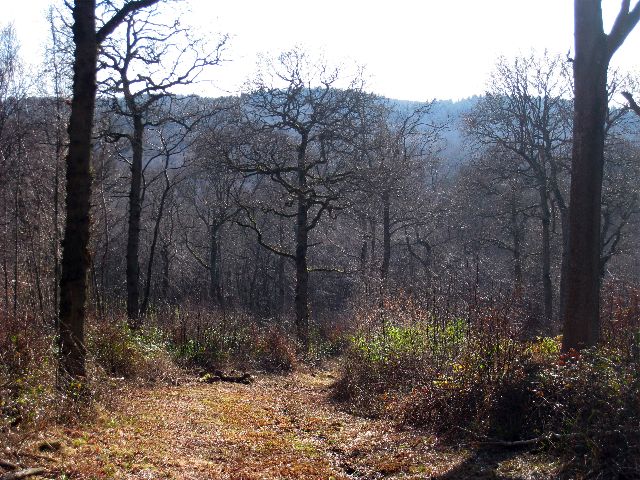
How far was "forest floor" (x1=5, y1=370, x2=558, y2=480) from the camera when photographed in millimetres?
5656

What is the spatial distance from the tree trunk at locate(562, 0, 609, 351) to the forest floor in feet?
7.72

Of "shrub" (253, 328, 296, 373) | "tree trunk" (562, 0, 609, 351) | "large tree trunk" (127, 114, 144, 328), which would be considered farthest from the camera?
"large tree trunk" (127, 114, 144, 328)

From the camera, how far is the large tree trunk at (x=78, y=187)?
26.1 ft

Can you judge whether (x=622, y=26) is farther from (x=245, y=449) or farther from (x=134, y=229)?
(x=134, y=229)

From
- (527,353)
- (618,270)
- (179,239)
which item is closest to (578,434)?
(527,353)

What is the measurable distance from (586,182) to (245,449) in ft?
17.1

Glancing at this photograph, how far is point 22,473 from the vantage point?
4.81 meters

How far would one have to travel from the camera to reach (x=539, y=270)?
32.5m

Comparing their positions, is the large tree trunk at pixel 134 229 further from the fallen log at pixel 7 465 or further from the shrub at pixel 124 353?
Answer: the fallen log at pixel 7 465

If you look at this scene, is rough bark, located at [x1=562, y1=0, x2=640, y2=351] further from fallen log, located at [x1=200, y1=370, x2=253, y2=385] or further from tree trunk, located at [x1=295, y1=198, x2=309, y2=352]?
tree trunk, located at [x1=295, y1=198, x2=309, y2=352]

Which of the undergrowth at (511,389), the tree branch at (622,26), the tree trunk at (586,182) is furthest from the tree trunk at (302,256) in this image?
the tree branch at (622,26)

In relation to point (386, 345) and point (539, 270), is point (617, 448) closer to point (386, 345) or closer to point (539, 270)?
point (386, 345)

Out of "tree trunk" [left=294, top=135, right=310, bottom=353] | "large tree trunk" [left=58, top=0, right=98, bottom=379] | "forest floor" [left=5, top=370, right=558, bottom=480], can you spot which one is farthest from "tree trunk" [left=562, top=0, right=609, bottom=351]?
"tree trunk" [left=294, top=135, right=310, bottom=353]

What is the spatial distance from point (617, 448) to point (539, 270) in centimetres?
2901
